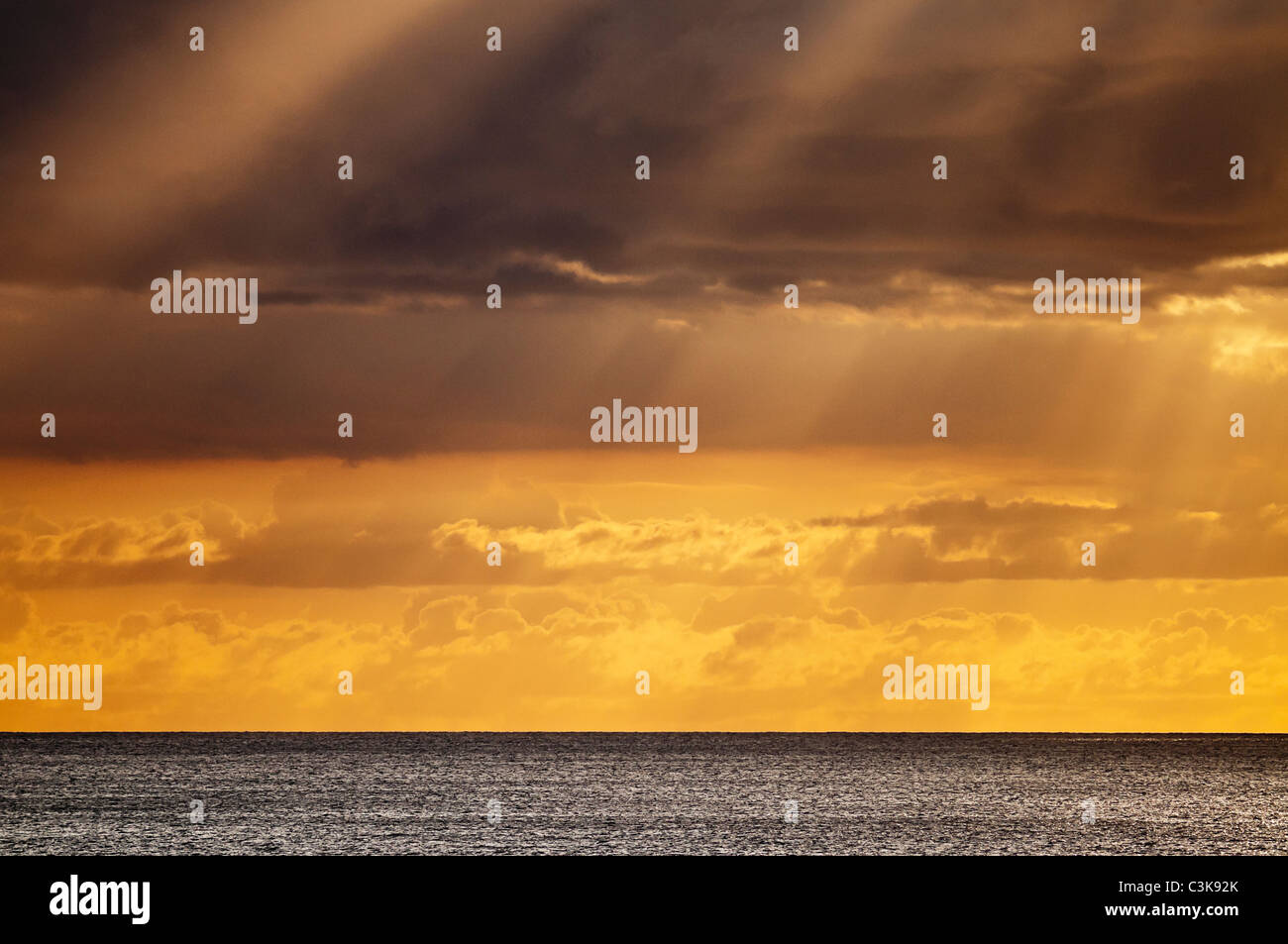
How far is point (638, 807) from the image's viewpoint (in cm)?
10362

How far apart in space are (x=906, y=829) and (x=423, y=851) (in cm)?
3260

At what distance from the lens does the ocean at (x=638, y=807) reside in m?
79.4

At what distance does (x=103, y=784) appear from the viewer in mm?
135500

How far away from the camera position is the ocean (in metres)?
79.4
